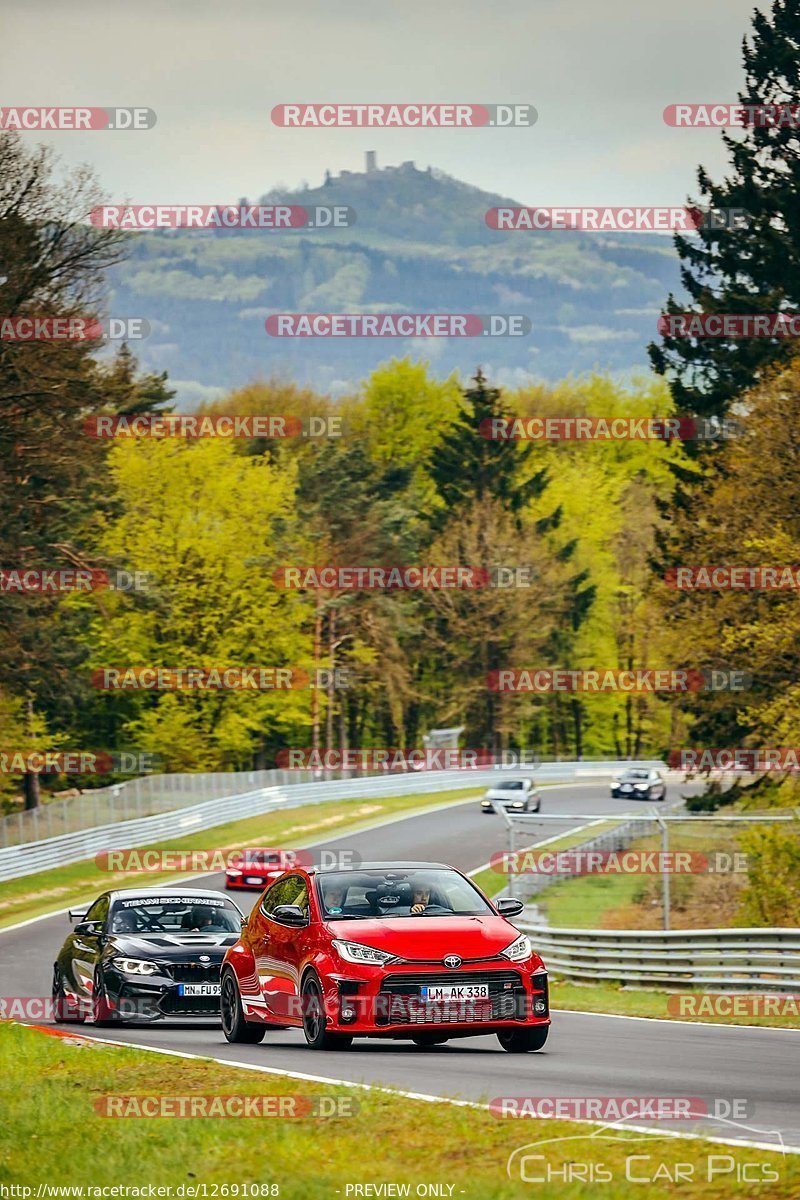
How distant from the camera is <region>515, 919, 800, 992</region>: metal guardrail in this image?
21.3 m

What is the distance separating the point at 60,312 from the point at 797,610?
19.5 metres

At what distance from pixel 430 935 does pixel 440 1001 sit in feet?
1.72

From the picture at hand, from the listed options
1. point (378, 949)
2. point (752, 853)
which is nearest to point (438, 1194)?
point (378, 949)

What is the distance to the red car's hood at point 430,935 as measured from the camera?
1341 centimetres

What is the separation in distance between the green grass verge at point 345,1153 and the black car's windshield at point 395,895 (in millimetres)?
2886

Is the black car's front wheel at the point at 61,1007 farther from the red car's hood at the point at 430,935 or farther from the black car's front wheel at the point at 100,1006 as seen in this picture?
the red car's hood at the point at 430,935

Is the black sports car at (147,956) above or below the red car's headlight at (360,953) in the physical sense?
below

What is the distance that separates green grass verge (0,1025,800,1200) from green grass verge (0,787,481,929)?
33.3 metres

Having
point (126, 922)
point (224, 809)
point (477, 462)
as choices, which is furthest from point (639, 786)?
point (126, 922)

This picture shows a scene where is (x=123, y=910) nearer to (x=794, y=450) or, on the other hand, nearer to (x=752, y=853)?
(x=752, y=853)

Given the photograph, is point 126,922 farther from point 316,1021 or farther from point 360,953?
point 360,953

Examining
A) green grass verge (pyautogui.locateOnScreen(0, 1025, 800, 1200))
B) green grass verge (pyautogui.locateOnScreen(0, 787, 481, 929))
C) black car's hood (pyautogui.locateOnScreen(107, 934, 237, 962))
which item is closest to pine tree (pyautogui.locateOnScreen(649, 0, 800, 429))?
green grass verge (pyautogui.locateOnScreen(0, 787, 481, 929))

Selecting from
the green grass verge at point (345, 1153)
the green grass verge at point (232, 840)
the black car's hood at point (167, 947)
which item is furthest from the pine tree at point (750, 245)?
the green grass verge at point (345, 1153)

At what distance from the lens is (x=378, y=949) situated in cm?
1345
